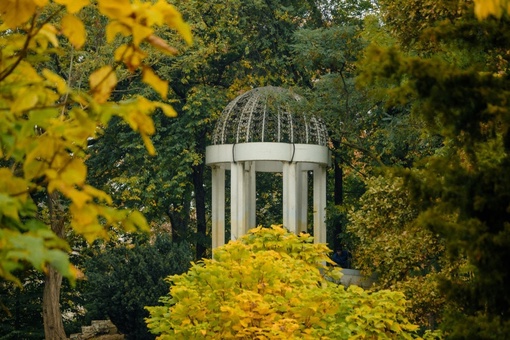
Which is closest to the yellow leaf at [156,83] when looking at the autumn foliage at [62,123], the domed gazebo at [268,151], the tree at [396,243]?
the autumn foliage at [62,123]

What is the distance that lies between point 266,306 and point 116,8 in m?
7.46

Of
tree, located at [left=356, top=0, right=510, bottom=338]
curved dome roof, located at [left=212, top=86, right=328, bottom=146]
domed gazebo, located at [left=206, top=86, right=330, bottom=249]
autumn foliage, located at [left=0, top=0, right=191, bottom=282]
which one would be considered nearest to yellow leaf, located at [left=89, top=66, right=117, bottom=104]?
autumn foliage, located at [left=0, top=0, right=191, bottom=282]

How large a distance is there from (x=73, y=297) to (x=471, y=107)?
58.8 feet

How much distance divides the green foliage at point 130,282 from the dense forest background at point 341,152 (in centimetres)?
3

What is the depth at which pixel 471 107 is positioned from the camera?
6879 mm

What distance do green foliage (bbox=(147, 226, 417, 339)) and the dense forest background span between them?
98 cm

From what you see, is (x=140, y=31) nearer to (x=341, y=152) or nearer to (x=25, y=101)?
(x=25, y=101)

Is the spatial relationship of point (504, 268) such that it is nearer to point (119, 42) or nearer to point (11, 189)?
point (11, 189)

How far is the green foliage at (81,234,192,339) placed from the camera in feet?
70.3

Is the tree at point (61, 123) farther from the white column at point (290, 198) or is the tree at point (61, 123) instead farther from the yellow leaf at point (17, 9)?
the white column at point (290, 198)

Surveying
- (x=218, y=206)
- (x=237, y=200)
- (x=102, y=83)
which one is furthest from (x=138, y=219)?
(x=218, y=206)

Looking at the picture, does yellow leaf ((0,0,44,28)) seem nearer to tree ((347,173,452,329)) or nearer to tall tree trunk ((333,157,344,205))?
tree ((347,173,452,329))

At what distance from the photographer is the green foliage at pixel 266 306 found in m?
11.0

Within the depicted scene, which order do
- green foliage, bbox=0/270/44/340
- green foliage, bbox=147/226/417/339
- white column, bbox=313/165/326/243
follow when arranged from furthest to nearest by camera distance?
white column, bbox=313/165/326/243
green foliage, bbox=0/270/44/340
green foliage, bbox=147/226/417/339
